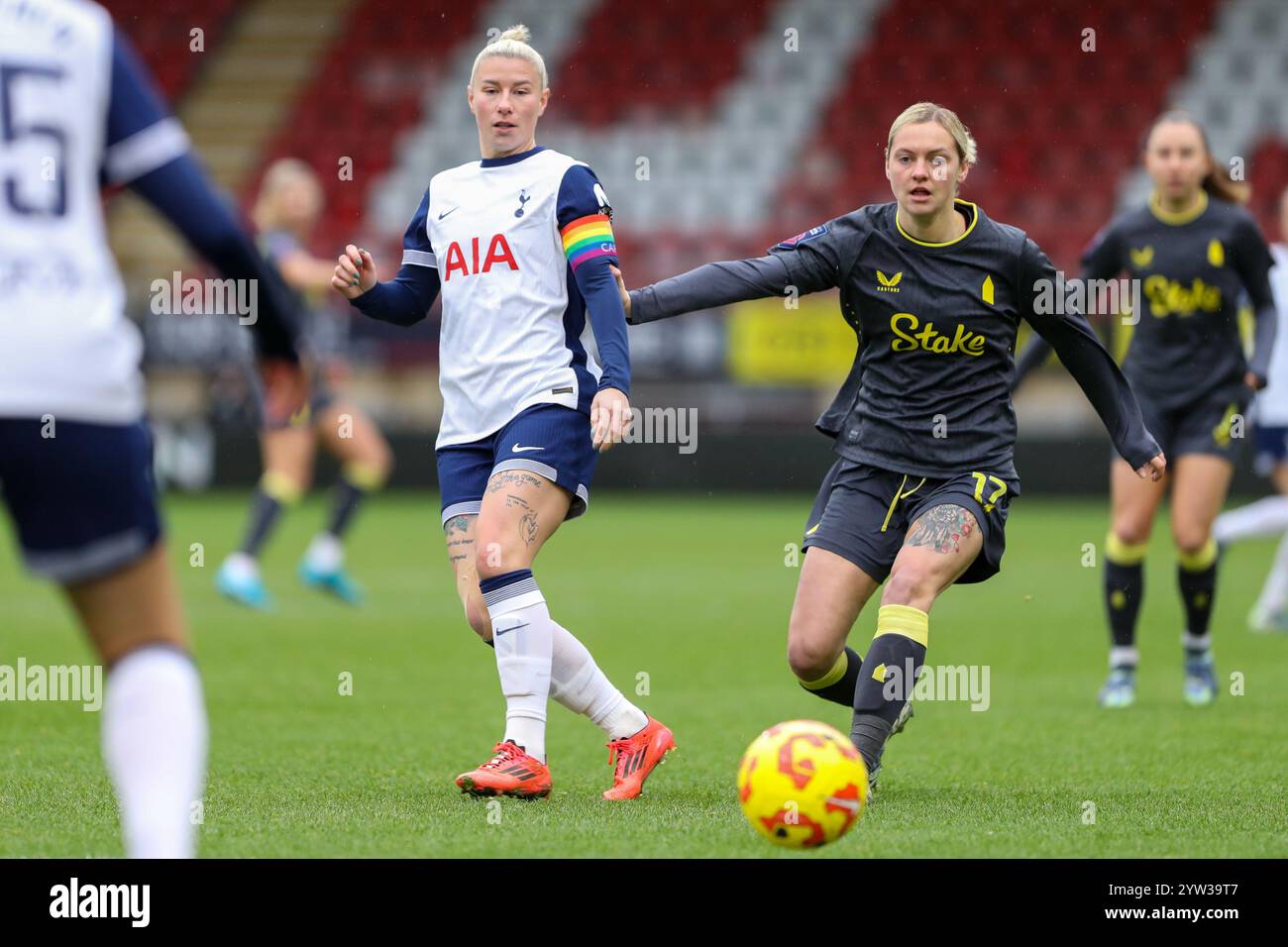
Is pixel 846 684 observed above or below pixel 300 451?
below

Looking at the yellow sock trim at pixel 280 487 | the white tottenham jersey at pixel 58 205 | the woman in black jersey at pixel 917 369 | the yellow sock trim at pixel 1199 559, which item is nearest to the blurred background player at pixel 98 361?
the white tottenham jersey at pixel 58 205

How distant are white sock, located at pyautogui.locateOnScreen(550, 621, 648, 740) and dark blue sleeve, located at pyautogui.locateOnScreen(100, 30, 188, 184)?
2491mm

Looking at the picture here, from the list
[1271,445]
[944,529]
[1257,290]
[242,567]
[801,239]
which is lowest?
[242,567]

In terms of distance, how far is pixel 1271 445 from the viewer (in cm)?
1108

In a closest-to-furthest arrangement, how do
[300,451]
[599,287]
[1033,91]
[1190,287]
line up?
[599,287], [1190,287], [300,451], [1033,91]

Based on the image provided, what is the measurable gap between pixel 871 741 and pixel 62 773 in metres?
2.51

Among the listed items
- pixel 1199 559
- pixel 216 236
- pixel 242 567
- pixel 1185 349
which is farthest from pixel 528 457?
pixel 242 567

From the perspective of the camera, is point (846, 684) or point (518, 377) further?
point (846, 684)

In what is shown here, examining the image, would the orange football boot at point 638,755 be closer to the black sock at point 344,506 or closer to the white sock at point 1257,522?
the black sock at point 344,506

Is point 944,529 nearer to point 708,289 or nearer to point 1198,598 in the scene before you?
point 708,289

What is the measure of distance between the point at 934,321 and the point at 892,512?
58 cm

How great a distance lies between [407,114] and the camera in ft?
78.3

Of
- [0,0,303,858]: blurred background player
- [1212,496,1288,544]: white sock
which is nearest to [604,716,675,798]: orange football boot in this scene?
[0,0,303,858]: blurred background player

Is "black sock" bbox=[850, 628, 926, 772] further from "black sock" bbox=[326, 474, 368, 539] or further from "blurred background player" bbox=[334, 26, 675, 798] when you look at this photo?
"black sock" bbox=[326, 474, 368, 539]
